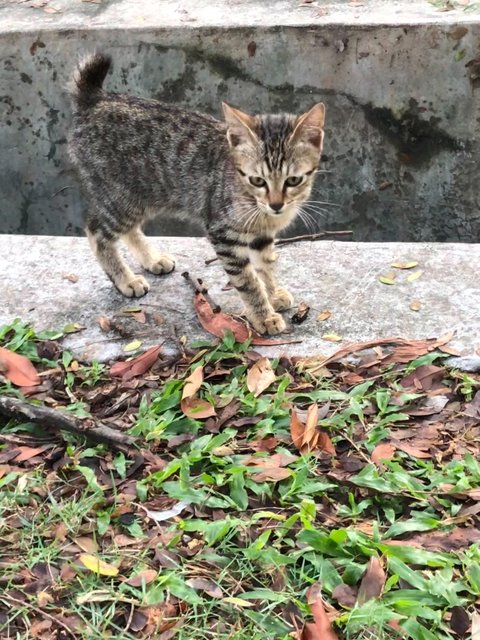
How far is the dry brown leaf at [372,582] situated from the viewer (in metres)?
2.38

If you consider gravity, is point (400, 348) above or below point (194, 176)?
below

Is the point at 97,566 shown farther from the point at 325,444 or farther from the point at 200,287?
the point at 200,287

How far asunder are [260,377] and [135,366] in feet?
2.05

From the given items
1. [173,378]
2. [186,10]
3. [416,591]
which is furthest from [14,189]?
[416,591]

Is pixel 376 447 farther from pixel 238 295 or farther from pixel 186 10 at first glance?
pixel 186 10

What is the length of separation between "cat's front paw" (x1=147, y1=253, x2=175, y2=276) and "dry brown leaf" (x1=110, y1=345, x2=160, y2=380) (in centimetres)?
78

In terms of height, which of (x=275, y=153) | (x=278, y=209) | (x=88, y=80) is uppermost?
(x=88, y=80)

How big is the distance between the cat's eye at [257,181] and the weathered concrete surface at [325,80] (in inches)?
88.1

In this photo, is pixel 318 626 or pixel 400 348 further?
pixel 400 348

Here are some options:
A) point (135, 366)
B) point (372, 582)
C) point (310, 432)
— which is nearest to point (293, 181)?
point (135, 366)

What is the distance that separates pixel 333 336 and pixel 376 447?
816 millimetres

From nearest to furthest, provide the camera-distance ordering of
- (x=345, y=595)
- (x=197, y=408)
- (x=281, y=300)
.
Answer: (x=345, y=595), (x=197, y=408), (x=281, y=300)

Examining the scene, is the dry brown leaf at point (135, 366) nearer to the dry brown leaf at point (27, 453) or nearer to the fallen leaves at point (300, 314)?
the dry brown leaf at point (27, 453)

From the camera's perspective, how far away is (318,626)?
2.29 m
